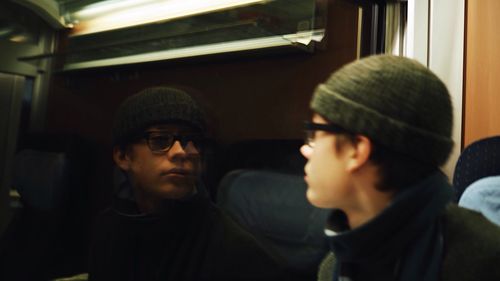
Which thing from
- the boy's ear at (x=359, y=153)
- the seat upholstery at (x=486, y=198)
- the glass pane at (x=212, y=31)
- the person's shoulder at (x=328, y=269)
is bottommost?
the person's shoulder at (x=328, y=269)

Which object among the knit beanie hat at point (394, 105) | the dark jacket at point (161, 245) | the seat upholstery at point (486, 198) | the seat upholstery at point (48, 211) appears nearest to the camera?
the knit beanie hat at point (394, 105)

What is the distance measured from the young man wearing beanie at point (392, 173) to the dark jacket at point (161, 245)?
402mm

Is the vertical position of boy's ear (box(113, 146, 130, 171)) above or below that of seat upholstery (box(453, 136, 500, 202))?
below

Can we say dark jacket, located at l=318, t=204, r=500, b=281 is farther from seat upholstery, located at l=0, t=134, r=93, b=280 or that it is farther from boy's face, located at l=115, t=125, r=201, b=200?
seat upholstery, located at l=0, t=134, r=93, b=280

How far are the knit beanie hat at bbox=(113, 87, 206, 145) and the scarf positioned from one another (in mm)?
491

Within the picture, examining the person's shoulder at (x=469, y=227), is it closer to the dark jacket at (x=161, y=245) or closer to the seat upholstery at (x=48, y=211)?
the dark jacket at (x=161, y=245)

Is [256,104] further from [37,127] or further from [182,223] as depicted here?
[37,127]

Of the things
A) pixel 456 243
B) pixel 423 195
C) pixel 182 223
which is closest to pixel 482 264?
pixel 456 243

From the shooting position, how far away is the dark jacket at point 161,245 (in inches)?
45.8

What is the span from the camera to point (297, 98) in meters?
1.72

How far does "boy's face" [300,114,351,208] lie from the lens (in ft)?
3.07

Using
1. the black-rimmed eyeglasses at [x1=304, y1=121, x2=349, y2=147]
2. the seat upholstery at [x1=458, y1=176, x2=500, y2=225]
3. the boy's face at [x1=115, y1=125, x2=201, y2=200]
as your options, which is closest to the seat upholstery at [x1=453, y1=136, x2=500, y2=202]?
the seat upholstery at [x1=458, y1=176, x2=500, y2=225]

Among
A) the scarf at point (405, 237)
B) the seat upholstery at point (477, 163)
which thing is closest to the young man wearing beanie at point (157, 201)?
the scarf at point (405, 237)

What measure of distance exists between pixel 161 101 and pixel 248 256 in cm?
57
